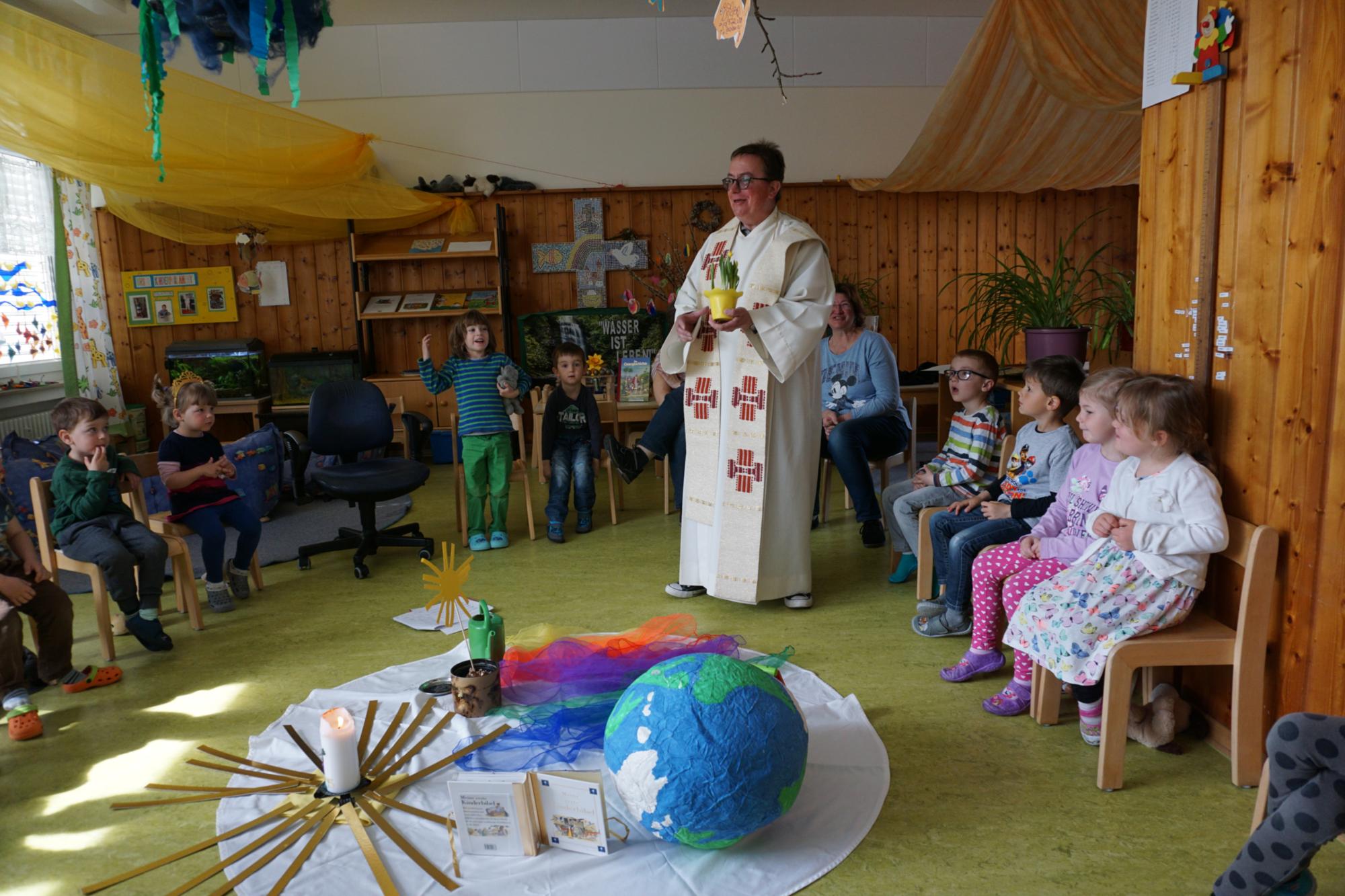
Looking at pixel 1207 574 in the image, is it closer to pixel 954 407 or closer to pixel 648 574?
pixel 648 574

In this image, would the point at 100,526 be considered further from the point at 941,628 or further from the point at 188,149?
the point at 941,628

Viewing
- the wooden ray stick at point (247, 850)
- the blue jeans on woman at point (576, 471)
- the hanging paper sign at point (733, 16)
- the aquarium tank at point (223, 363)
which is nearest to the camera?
the wooden ray stick at point (247, 850)

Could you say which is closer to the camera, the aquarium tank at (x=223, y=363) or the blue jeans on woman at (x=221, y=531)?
the blue jeans on woman at (x=221, y=531)

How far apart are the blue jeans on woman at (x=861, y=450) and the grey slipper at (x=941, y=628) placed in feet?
4.34

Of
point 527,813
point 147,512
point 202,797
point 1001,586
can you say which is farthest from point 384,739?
point 147,512

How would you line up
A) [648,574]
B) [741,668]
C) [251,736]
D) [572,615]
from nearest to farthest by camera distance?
[741,668] < [251,736] < [572,615] < [648,574]

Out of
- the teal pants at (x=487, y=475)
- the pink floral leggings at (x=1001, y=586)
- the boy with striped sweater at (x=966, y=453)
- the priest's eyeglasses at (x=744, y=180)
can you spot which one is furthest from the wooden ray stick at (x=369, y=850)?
the teal pants at (x=487, y=475)

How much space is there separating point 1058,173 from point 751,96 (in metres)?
2.67

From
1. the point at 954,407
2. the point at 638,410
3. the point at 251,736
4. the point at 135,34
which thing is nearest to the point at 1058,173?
the point at 954,407

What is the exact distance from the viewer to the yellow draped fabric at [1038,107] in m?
4.01

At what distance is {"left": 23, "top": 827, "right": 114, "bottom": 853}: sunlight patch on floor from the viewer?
7.71 feet

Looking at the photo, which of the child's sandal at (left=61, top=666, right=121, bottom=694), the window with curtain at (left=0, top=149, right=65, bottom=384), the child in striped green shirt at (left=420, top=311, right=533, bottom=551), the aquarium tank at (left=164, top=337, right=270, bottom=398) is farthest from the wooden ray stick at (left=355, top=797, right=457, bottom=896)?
the aquarium tank at (left=164, top=337, right=270, bottom=398)

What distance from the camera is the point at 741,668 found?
2189 millimetres

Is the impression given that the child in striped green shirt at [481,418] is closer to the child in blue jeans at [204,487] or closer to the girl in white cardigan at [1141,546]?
the child in blue jeans at [204,487]
